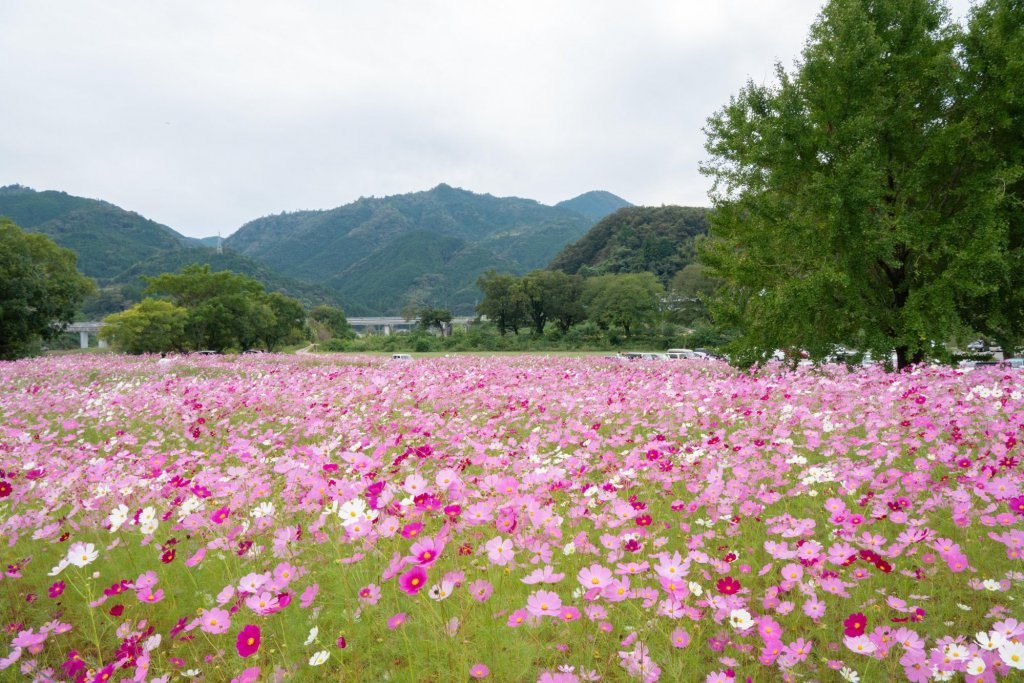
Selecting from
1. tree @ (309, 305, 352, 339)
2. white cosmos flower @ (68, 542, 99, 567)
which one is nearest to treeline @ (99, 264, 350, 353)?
tree @ (309, 305, 352, 339)

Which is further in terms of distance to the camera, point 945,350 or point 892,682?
point 945,350

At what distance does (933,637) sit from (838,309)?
33.9ft

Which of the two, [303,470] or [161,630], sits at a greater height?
[303,470]

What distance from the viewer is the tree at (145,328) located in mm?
35906

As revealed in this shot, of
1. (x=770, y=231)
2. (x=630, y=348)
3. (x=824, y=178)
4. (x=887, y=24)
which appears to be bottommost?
(x=630, y=348)

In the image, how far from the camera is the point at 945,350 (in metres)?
10.7

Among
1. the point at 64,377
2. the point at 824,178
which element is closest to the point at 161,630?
the point at 824,178

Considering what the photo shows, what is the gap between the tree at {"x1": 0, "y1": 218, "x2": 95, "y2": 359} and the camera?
27328mm

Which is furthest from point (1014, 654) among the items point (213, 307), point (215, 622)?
point (213, 307)

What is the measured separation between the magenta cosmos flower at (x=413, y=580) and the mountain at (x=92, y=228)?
13661cm

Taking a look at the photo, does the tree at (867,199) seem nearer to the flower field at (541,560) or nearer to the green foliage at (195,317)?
the flower field at (541,560)

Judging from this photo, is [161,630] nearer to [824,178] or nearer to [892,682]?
[892,682]

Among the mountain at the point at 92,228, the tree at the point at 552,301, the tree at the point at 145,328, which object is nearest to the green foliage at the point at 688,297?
the tree at the point at 552,301

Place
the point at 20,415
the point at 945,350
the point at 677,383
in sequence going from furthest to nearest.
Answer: the point at 945,350 < the point at 677,383 < the point at 20,415
